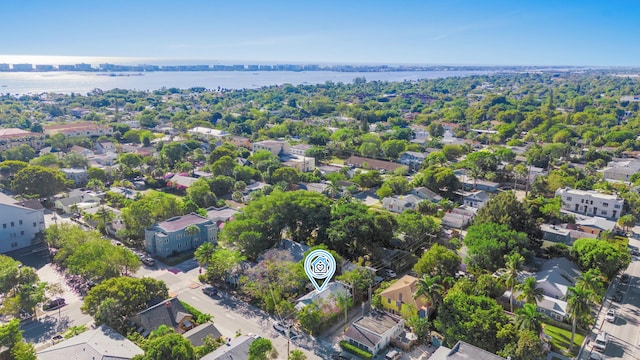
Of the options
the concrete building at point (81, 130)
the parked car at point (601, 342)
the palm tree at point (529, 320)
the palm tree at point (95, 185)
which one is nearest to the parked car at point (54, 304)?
the palm tree at point (95, 185)

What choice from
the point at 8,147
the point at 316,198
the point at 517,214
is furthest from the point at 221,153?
the point at 517,214

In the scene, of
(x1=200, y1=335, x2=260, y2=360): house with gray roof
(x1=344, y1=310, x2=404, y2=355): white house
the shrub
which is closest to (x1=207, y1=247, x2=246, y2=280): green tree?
the shrub

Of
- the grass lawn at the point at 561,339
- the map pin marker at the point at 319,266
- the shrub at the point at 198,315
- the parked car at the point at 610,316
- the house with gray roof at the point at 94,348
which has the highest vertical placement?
the map pin marker at the point at 319,266


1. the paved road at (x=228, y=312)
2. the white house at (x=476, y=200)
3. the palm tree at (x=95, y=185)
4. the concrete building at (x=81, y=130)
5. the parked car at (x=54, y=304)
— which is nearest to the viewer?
the paved road at (x=228, y=312)

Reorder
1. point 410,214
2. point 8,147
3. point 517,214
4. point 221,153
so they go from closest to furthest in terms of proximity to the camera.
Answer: point 517,214 → point 410,214 → point 221,153 → point 8,147

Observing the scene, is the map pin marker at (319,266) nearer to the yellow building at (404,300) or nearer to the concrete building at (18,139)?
the yellow building at (404,300)

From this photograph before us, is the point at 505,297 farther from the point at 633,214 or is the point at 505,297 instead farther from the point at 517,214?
the point at 633,214

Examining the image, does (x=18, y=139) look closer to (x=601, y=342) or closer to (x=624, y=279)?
(x=601, y=342)
